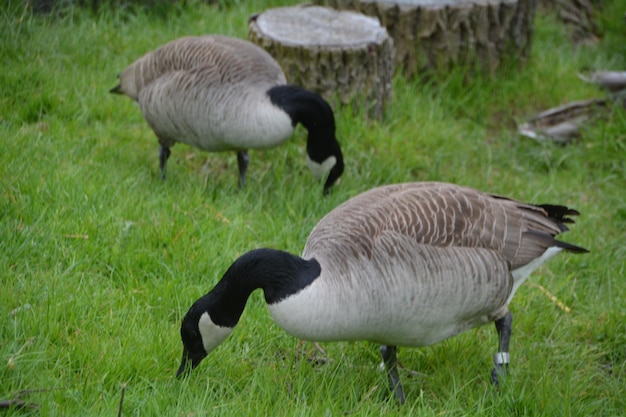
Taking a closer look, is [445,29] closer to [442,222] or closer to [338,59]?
[338,59]

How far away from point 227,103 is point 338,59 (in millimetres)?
1417

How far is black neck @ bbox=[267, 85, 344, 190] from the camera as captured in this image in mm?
5543

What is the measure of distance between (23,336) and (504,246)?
93.1 inches

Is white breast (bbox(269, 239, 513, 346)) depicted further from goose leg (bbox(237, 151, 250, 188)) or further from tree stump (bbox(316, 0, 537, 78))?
tree stump (bbox(316, 0, 537, 78))

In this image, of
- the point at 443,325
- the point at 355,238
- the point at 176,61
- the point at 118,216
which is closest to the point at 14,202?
the point at 118,216

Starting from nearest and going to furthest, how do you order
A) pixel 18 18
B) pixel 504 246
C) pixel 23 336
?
pixel 23 336
pixel 504 246
pixel 18 18

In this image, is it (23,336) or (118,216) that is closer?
(23,336)

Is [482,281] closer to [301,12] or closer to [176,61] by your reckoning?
[176,61]

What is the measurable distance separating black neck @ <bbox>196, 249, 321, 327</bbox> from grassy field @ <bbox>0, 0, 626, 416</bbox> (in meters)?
0.39

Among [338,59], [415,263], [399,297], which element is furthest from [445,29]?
[399,297]

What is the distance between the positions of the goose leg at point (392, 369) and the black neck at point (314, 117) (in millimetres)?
1934

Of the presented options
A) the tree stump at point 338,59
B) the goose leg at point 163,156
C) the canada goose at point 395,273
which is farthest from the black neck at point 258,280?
the tree stump at point 338,59

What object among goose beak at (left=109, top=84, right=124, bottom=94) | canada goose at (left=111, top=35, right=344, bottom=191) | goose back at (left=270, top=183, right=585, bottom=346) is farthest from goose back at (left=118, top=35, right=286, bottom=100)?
goose back at (left=270, top=183, right=585, bottom=346)

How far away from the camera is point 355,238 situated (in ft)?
12.6
